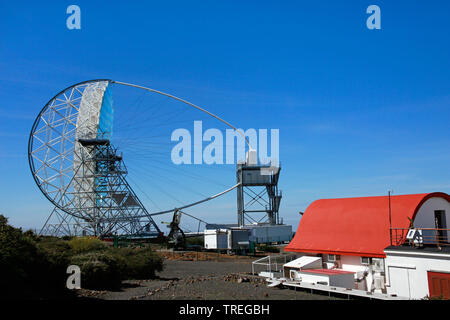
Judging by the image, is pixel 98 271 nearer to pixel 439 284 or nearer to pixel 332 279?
pixel 332 279

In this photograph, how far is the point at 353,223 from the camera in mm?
19047

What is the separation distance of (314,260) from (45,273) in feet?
40.6

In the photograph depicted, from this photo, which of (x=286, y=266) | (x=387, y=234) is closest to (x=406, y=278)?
(x=387, y=234)

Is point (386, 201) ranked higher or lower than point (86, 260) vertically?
higher

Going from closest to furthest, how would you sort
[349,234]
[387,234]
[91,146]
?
[387,234] < [349,234] < [91,146]

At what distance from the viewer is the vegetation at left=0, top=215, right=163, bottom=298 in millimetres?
13001

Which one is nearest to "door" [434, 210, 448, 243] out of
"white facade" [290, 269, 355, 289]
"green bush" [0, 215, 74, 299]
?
"white facade" [290, 269, 355, 289]

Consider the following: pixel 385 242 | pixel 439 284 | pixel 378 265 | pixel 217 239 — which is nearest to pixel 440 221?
pixel 385 242

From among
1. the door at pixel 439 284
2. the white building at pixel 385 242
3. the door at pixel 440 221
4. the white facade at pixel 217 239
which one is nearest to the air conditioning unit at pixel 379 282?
the white building at pixel 385 242

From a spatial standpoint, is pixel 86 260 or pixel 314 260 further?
pixel 314 260

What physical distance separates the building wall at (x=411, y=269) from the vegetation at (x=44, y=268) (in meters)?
12.0

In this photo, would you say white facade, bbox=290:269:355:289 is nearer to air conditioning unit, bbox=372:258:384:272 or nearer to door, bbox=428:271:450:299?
air conditioning unit, bbox=372:258:384:272
